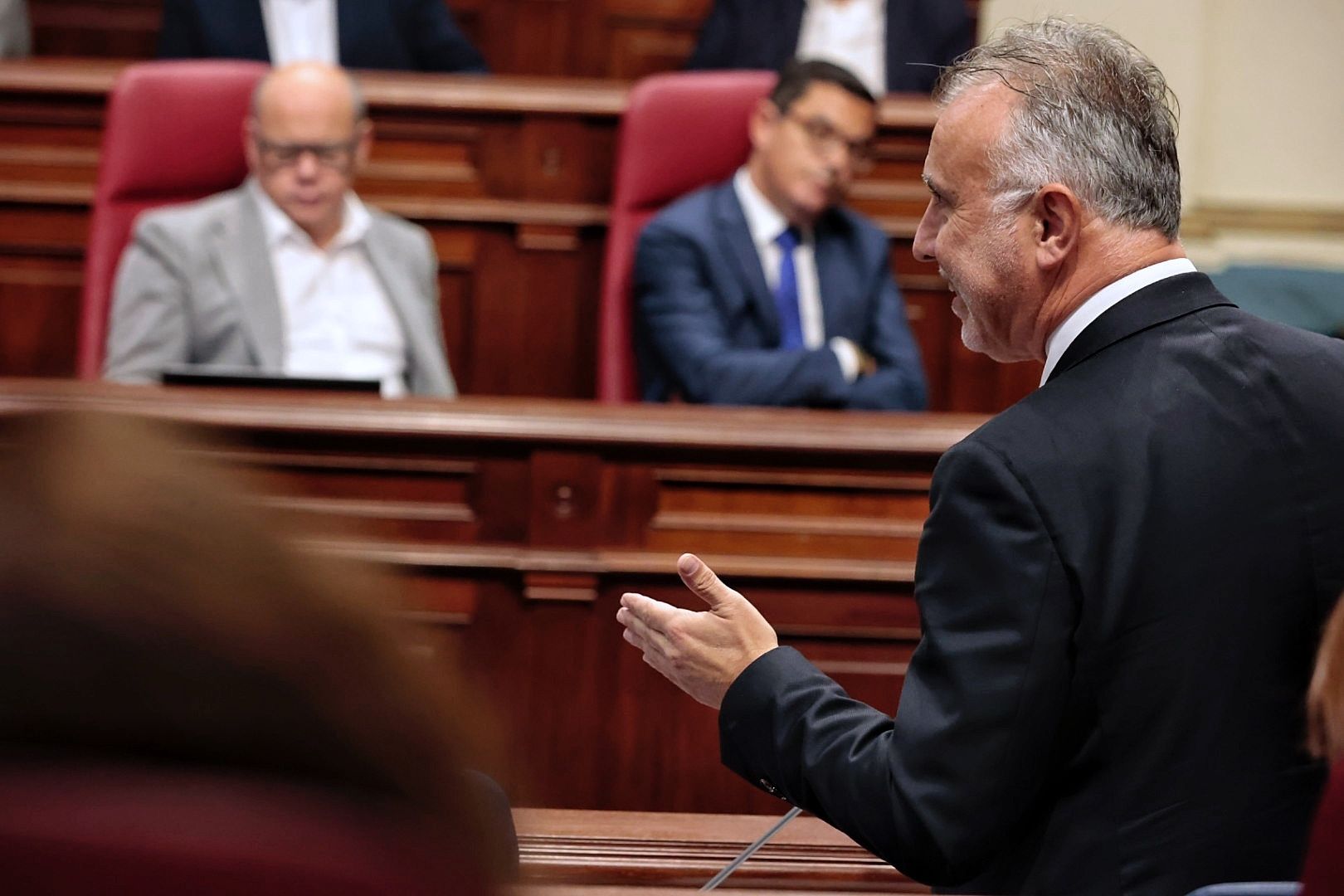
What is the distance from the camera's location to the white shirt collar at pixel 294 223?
2963 millimetres

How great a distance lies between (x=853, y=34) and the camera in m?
3.85

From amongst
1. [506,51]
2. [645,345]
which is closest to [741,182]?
[645,345]

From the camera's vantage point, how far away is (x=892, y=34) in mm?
3840

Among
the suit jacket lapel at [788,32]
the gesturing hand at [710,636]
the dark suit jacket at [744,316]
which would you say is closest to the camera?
the gesturing hand at [710,636]

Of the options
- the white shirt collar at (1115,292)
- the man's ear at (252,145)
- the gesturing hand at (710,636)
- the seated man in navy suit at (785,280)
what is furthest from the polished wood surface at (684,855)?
the man's ear at (252,145)

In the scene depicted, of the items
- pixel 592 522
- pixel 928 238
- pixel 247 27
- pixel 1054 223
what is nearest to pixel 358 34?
pixel 247 27

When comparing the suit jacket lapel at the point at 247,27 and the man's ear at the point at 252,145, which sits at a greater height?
the suit jacket lapel at the point at 247,27

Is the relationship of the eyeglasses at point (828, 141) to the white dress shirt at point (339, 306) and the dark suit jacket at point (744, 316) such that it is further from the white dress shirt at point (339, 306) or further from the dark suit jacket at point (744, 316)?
the white dress shirt at point (339, 306)

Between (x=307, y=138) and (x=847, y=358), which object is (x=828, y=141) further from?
(x=307, y=138)

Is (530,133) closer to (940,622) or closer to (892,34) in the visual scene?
(892,34)

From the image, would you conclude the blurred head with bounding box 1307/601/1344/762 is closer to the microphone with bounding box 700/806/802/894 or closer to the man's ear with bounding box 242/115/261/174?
the microphone with bounding box 700/806/802/894

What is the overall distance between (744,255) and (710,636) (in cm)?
196

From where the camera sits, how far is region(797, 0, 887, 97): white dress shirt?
12.6 ft

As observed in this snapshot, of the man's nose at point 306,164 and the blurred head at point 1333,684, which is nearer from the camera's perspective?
the blurred head at point 1333,684
